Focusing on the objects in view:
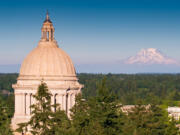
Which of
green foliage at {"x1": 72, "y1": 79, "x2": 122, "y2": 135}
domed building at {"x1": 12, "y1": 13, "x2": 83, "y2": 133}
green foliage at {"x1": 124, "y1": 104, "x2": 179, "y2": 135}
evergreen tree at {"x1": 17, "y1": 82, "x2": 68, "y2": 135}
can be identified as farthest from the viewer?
domed building at {"x1": 12, "y1": 13, "x2": 83, "y2": 133}

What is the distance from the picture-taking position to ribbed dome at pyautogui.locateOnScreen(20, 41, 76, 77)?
174 feet

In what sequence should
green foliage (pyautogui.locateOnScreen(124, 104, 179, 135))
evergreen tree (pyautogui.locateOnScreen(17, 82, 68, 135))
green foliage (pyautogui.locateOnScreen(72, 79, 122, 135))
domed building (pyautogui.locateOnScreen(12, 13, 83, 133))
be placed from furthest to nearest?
domed building (pyautogui.locateOnScreen(12, 13, 83, 133))
green foliage (pyautogui.locateOnScreen(124, 104, 179, 135))
green foliage (pyautogui.locateOnScreen(72, 79, 122, 135))
evergreen tree (pyautogui.locateOnScreen(17, 82, 68, 135))

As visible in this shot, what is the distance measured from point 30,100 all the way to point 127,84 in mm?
144664

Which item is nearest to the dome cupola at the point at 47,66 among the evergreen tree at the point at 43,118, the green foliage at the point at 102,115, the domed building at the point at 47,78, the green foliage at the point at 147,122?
the domed building at the point at 47,78

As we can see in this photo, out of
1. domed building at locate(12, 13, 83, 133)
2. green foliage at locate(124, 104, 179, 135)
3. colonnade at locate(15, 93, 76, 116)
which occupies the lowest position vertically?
green foliage at locate(124, 104, 179, 135)

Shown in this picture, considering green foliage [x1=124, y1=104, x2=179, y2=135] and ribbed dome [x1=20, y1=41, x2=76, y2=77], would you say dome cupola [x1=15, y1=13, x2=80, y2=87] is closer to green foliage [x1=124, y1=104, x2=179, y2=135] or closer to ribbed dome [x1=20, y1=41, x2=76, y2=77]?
ribbed dome [x1=20, y1=41, x2=76, y2=77]

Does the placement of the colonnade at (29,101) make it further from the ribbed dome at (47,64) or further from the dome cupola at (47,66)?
the ribbed dome at (47,64)

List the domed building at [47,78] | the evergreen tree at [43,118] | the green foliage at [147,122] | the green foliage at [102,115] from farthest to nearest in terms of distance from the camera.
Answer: the domed building at [47,78] → the green foliage at [147,122] → the green foliage at [102,115] → the evergreen tree at [43,118]

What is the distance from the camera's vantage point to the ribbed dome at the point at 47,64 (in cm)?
5297

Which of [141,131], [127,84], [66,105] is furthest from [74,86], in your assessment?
[127,84]

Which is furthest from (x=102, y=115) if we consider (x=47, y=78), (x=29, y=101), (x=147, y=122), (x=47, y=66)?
(x=29, y=101)

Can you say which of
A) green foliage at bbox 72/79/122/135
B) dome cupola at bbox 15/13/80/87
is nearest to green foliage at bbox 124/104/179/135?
green foliage at bbox 72/79/122/135

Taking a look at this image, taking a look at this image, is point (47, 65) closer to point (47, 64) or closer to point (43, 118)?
point (47, 64)

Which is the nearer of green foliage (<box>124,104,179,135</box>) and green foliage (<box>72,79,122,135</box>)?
green foliage (<box>72,79,122,135</box>)
